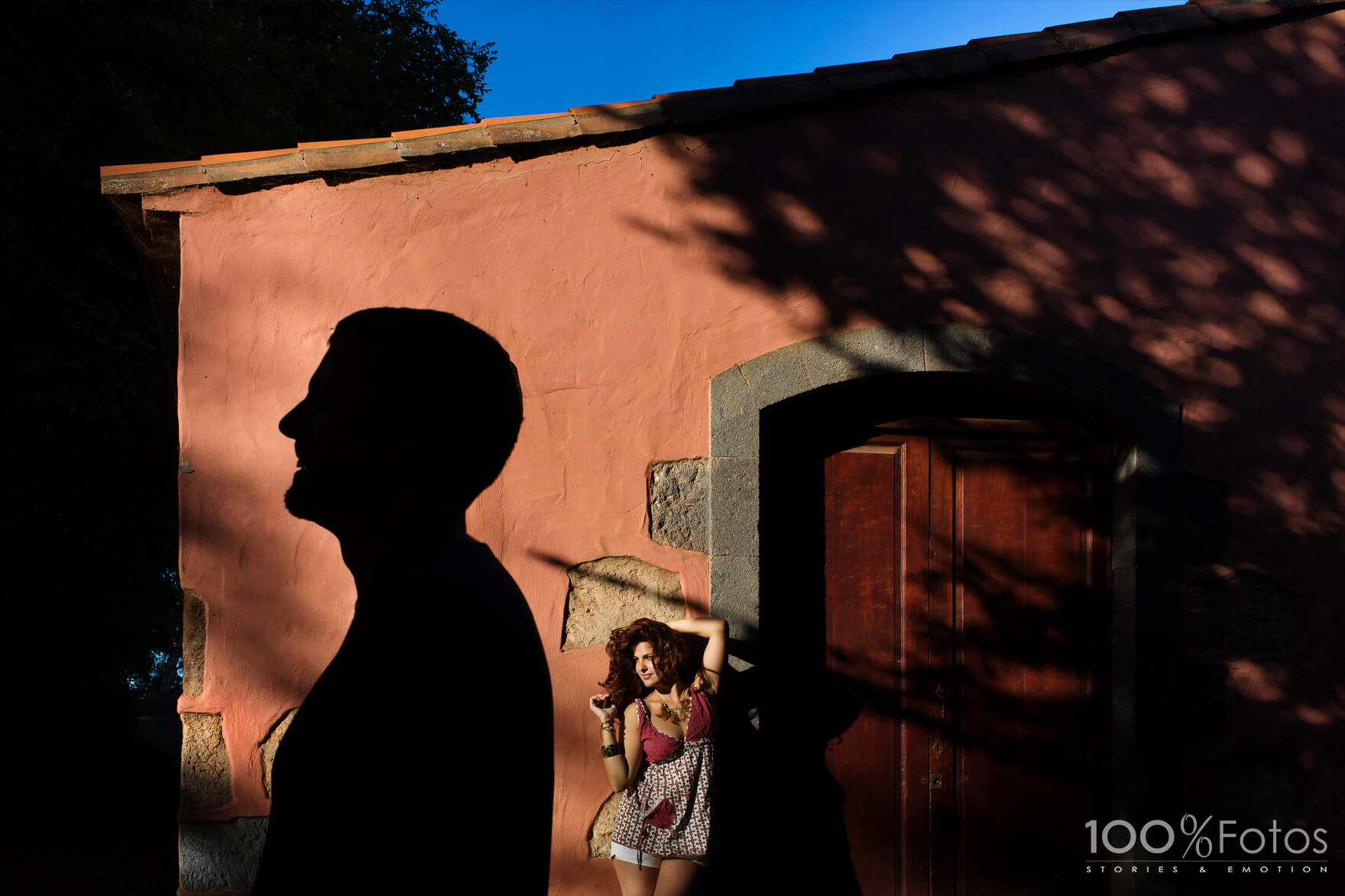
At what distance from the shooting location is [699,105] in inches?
139

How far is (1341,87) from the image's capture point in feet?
12.5

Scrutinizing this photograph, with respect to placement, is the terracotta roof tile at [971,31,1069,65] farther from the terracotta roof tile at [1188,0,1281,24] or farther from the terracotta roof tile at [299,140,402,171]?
the terracotta roof tile at [299,140,402,171]

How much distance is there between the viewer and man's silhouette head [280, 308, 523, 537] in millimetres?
1184

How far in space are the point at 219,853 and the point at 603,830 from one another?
1.40 m

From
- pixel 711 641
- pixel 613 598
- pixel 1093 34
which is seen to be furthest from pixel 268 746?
pixel 1093 34

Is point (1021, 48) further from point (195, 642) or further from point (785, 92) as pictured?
point (195, 642)

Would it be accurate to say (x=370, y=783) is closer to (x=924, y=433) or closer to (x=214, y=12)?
(x=924, y=433)

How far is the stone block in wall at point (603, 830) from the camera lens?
3.29 metres

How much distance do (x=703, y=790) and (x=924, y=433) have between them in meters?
1.79

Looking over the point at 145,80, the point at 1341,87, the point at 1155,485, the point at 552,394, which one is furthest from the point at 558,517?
the point at 145,80

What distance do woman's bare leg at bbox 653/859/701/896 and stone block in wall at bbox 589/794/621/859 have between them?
288 millimetres

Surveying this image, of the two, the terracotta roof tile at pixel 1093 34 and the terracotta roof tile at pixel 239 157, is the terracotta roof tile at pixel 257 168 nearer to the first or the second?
the terracotta roof tile at pixel 239 157

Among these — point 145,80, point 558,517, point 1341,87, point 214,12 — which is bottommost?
point 558,517

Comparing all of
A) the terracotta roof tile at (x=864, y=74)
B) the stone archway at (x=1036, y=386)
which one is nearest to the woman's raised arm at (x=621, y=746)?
the stone archway at (x=1036, y=386)
